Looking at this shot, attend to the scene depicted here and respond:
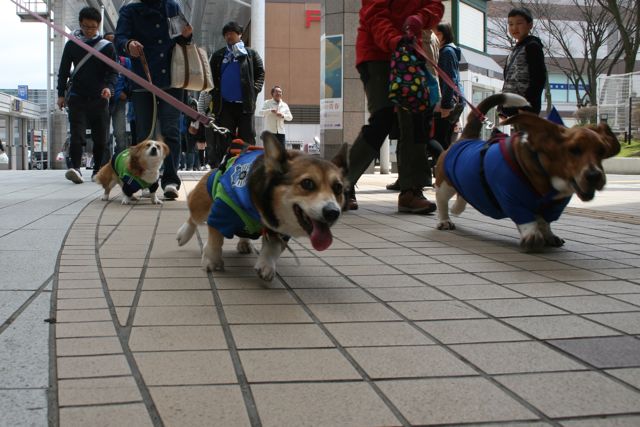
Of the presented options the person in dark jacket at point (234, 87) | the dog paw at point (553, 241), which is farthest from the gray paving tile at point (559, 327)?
the person in dark jacket at point (234, 87)

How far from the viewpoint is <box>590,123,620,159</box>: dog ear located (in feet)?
12.4

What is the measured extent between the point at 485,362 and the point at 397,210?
4.60 meters

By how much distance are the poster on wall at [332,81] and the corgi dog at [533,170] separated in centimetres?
985

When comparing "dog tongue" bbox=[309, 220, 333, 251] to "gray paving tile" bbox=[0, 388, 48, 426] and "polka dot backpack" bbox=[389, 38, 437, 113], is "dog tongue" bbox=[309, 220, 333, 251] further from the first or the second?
"polka dot backpack" bbox=[389, 38, 437, 113]

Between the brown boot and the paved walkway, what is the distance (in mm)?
1765

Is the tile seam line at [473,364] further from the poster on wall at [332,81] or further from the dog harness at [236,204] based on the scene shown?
the poster on wall at [332,81]

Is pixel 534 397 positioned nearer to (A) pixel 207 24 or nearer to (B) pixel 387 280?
(B) pixel 387 280

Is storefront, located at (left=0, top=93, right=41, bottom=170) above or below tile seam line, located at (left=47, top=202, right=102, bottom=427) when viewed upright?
above

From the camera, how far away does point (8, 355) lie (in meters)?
1.99

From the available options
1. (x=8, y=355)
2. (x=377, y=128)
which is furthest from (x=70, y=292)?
(x=377, y=128)

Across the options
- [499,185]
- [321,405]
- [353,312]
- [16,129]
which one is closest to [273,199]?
[353,312]

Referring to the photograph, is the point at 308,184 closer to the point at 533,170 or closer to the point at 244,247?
the point at 244,247

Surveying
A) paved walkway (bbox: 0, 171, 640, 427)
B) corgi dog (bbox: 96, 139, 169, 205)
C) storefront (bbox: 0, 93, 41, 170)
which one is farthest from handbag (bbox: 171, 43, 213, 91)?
storefront (bbox: 0, 93, 41, 170)

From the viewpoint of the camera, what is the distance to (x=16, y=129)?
38.6 meters
